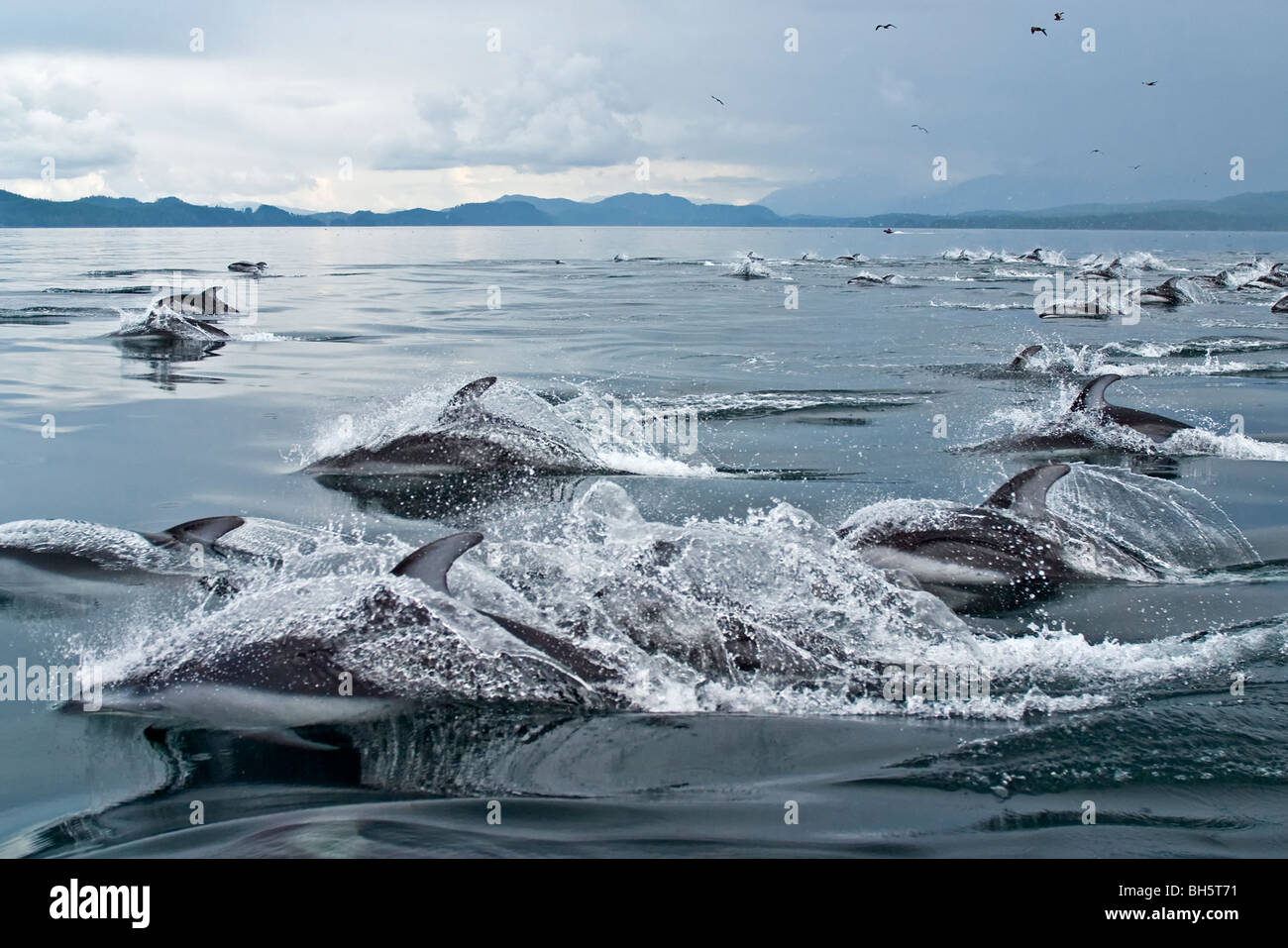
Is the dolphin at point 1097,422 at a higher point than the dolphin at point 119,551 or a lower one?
higher

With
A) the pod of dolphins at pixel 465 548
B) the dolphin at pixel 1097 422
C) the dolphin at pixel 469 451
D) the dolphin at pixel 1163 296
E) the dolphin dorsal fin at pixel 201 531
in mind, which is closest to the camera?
the pod of dolphins at pixel 465 548

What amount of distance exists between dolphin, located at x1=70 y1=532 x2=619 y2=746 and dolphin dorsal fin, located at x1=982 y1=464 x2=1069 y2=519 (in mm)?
3542

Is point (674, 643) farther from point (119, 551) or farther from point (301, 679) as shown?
point (119, 551)

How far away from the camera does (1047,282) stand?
1483 inches

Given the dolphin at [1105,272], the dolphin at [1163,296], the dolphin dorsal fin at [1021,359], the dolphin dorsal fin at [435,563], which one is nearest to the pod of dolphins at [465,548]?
the dolphin dorsal fin at [435,563]

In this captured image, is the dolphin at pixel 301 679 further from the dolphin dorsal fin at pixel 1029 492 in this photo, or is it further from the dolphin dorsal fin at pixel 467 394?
the dolphin dorsal fin at pixel 467 394

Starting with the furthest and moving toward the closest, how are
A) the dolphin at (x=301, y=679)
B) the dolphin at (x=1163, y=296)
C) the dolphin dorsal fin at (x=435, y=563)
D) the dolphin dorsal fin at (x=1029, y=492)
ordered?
the dolphin at (x=1163, y=296)
the dolphin dorsal fin at (x=1029, y=492)
the dolphin dorsal fin at (x=435, y=563)
the dolphin at (x=301, y=679)

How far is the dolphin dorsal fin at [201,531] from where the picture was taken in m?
6.45

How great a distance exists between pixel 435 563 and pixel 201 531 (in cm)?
223

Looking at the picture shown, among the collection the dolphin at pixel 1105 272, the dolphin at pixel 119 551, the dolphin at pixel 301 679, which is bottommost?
the dolphin at pixel 301 679

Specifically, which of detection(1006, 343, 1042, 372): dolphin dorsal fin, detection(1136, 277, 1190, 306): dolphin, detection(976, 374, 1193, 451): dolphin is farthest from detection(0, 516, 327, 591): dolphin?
detection(1136, 277, 1190, 306): dolphin

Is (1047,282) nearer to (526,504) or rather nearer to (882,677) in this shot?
(526,504)
